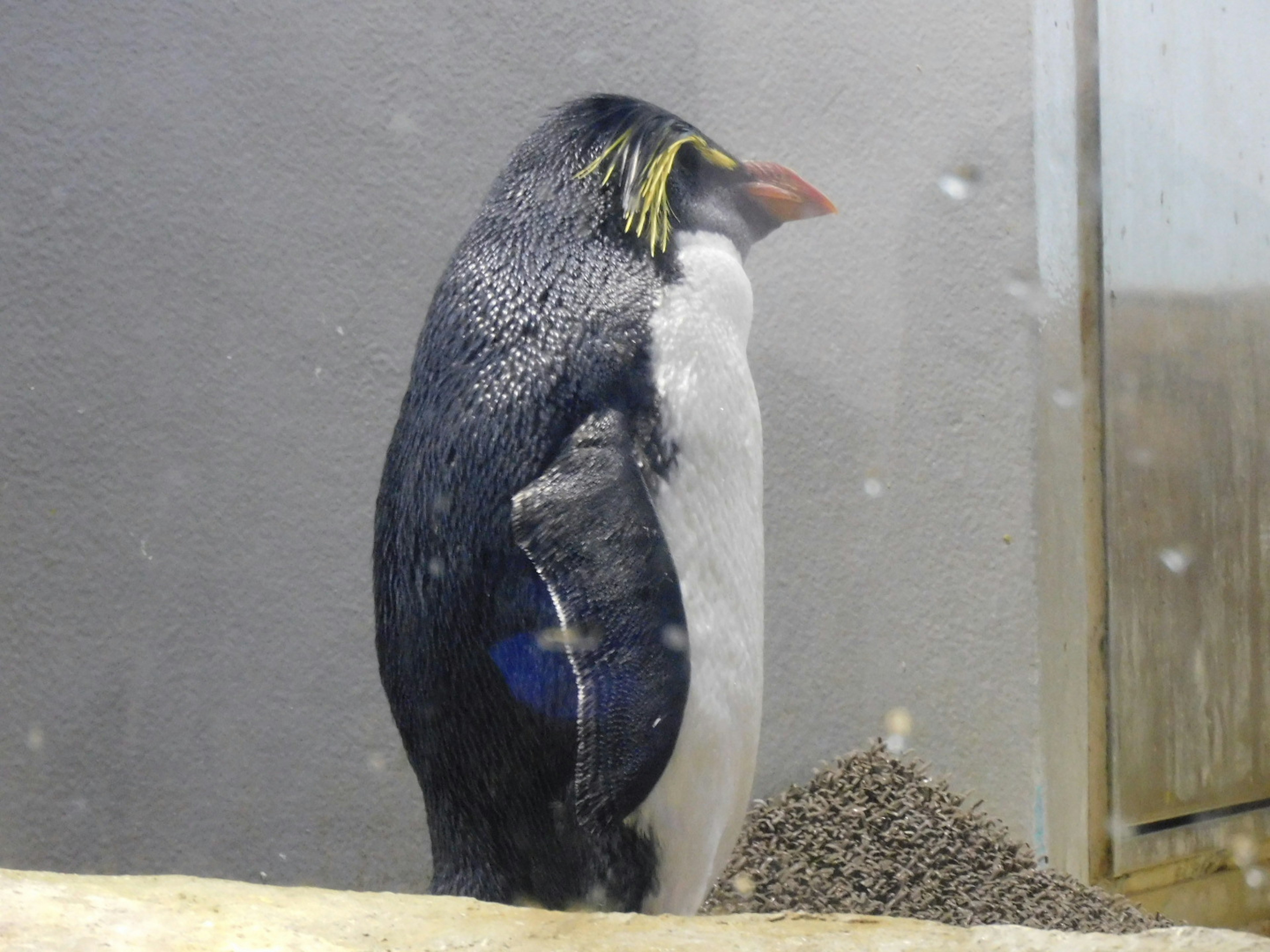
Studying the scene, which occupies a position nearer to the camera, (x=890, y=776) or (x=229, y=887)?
(x=229, y=887)

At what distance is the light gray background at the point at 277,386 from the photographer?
163 centimetres

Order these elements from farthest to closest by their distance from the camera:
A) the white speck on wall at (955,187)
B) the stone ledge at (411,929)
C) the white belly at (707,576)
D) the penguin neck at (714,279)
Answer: the white speck on wall at (955,187)
the penguin neck at (714,279)
the white belly at (707,576)
the stone ledge at (411,929)

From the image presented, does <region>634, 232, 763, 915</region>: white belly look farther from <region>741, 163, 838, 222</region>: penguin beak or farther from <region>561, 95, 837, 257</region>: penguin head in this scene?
<region>741, 163, 838, 222</region>: penguin beak

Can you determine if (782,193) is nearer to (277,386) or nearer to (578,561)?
(578,561)

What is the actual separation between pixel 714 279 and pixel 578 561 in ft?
1.23

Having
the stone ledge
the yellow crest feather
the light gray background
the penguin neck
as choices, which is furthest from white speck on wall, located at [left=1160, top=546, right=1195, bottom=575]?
the stone ledge

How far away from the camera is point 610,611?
3.44 feet

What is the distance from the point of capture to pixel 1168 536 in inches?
82.9

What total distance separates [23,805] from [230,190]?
2.87 ft

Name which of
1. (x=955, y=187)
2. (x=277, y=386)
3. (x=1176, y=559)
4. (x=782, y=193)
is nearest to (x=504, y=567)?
(x=782, y=193)

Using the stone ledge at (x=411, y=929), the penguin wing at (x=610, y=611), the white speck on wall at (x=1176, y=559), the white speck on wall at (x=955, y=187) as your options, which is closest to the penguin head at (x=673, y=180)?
the penguin wing at (x=610, y=611)

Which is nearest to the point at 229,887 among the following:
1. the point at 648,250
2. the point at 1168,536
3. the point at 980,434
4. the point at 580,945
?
the point at 580,945

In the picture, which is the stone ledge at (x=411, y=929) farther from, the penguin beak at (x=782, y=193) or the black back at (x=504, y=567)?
the penguin beak at (x=782, y=193)

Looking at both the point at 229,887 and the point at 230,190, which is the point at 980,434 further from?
the point at 229,887
